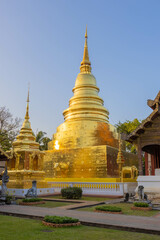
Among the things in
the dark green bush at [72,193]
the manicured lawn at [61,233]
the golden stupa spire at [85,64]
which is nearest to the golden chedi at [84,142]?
the golden stupa spire at [85,64]

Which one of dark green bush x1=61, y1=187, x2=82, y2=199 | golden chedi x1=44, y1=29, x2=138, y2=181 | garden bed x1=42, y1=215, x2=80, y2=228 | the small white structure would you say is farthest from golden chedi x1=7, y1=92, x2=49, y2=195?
garden bed x1=42, y1=215, x2=80, y2=228

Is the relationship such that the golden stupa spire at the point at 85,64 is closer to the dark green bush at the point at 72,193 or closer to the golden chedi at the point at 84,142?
the golden chedi at the point at 84,142

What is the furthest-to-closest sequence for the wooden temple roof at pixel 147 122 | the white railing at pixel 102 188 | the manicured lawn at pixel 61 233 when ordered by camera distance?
1. the white railing at pixel 102 188
2. the wooden temple roof at pixel 147 122
3. the manicured lawn at pixel 61 233

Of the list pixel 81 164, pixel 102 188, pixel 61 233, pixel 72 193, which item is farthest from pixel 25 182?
pixel 61 233

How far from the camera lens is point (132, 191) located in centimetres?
1723

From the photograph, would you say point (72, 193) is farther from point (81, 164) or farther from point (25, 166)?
point (81, 164)

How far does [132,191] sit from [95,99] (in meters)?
13.6

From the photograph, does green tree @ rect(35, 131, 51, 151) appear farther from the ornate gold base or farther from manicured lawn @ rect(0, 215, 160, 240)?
manicured lawn @ rect(0, 215, 160, 240)

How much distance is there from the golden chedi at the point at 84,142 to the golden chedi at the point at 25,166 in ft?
8.73

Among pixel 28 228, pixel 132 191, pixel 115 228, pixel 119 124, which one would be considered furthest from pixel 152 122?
pixel 119 124

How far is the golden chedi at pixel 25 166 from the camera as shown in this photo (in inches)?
730

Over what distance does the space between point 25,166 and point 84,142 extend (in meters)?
6.99

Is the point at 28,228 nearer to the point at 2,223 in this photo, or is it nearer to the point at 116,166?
the point at 2,223

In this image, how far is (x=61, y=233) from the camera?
5.95 meters
